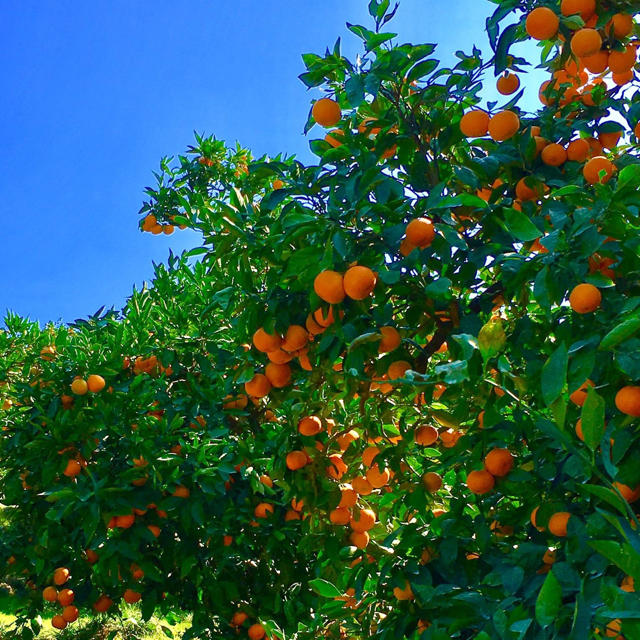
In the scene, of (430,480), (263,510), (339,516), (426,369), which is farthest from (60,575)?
(426,369)

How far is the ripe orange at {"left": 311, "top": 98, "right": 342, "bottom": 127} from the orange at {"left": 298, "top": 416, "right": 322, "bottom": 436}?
3.71ft

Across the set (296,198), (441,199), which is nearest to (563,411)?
(441,199)

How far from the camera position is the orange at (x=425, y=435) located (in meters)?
2.46

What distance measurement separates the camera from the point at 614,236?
1681 mm

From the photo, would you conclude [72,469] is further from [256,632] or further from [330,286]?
[330,286]

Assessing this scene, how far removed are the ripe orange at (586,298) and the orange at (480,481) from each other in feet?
2.17

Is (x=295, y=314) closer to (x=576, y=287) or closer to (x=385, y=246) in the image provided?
(x=385, y=246)

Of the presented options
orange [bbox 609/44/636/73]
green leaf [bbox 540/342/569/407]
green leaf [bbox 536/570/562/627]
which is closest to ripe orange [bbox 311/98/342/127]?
orange [bbox 609/44/636/73]

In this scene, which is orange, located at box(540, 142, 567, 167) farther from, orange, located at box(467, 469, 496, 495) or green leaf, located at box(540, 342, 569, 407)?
green leaf, located at box(540, 342, 569, 407)

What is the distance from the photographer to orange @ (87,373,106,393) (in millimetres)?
3539

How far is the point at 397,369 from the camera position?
2.07m

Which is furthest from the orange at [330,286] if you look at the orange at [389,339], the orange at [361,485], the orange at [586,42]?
the orange at [586,42]

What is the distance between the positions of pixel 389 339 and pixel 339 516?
39.8 inches

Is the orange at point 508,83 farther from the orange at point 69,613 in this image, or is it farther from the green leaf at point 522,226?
the orange at point 69,613
